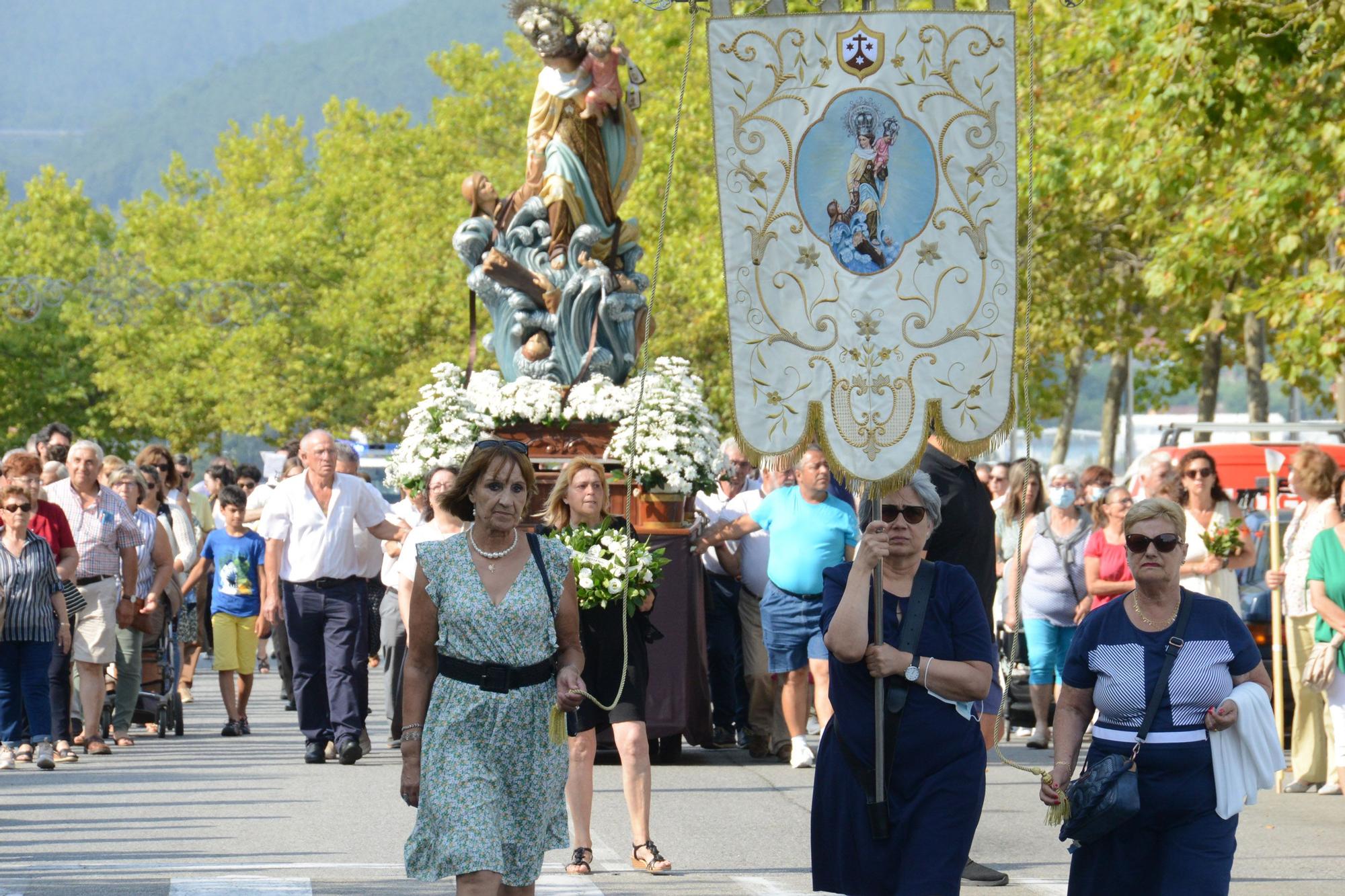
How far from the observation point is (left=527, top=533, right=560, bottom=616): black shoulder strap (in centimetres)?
666

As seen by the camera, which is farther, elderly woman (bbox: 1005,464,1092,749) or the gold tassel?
elderly woman (bbox: 1005,464,1092,749)

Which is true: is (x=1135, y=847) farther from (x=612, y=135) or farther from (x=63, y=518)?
(x=612, y=135)

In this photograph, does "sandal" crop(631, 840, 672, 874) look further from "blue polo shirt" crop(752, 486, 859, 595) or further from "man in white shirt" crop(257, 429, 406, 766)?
"man in white shirt" crop(257, 429, 406, 766)

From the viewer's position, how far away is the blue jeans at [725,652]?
14.2 m

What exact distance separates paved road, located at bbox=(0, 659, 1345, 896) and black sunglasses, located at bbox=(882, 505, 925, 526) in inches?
97.3

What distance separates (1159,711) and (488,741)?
6.54ft

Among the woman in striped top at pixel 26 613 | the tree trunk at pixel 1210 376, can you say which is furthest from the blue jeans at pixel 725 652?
the tree trunk at pixel 1210 376

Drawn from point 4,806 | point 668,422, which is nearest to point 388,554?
point 668,422

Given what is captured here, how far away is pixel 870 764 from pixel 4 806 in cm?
623

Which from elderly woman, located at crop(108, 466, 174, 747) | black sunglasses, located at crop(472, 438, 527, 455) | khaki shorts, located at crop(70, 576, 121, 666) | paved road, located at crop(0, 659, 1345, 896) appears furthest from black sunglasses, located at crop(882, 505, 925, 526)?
elderly woman, located at crop(108, 466, 174, 747)

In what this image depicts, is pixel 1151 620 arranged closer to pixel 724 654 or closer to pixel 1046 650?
pixel 1046 650

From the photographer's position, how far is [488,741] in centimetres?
653

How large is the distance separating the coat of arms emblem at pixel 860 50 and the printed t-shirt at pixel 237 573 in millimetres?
9081

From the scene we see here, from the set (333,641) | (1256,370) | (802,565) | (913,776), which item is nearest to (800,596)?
(802,565)
